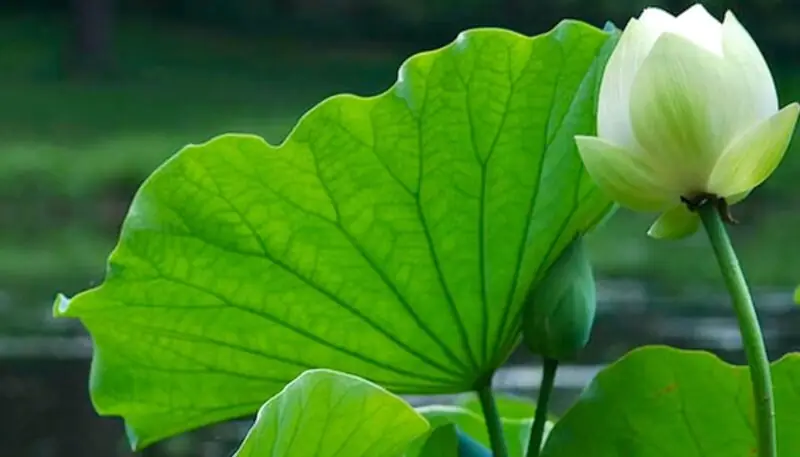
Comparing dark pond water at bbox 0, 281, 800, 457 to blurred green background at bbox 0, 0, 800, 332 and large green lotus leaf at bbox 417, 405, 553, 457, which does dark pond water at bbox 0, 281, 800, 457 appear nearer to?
blurred green background at bbox 0, 0, 800, 332

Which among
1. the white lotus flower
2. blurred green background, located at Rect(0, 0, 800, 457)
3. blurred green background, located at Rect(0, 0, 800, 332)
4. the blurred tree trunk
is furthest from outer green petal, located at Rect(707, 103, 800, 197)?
the blurred tree trunk

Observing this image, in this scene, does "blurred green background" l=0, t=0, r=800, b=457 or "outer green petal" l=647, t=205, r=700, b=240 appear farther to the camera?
"blurred green background" l=0, t=0, r=800, b=457

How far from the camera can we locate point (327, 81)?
1267cm

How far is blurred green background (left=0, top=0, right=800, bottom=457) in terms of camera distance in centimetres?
636

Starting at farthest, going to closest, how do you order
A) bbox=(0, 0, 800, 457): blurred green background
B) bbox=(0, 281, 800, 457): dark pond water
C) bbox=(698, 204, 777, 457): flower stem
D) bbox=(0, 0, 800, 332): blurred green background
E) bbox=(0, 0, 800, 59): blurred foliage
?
bbox=(0, 0, 800, 59): blurred foliage, bbox=(0, 0, 800, 332): blurred green background, bbox=(0, 0, 800, 457): blurred green background, bbox=(0, 281, 800, 457): dark pond water, bbox=(698, 204, 777, 457): flower stem

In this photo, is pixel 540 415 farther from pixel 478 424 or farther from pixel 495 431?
pixel 478 424

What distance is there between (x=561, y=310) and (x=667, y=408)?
0.11 ft

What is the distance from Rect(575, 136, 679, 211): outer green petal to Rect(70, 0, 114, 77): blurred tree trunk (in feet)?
42.4

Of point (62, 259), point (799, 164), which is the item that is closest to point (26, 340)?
point (62, 259)

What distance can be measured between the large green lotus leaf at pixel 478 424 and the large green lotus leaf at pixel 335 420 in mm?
98

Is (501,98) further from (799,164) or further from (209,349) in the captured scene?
(799,164)

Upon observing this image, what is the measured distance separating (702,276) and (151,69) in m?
8.07

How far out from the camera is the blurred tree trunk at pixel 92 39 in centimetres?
1310

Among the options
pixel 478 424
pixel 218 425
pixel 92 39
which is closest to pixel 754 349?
pixel 478 424
